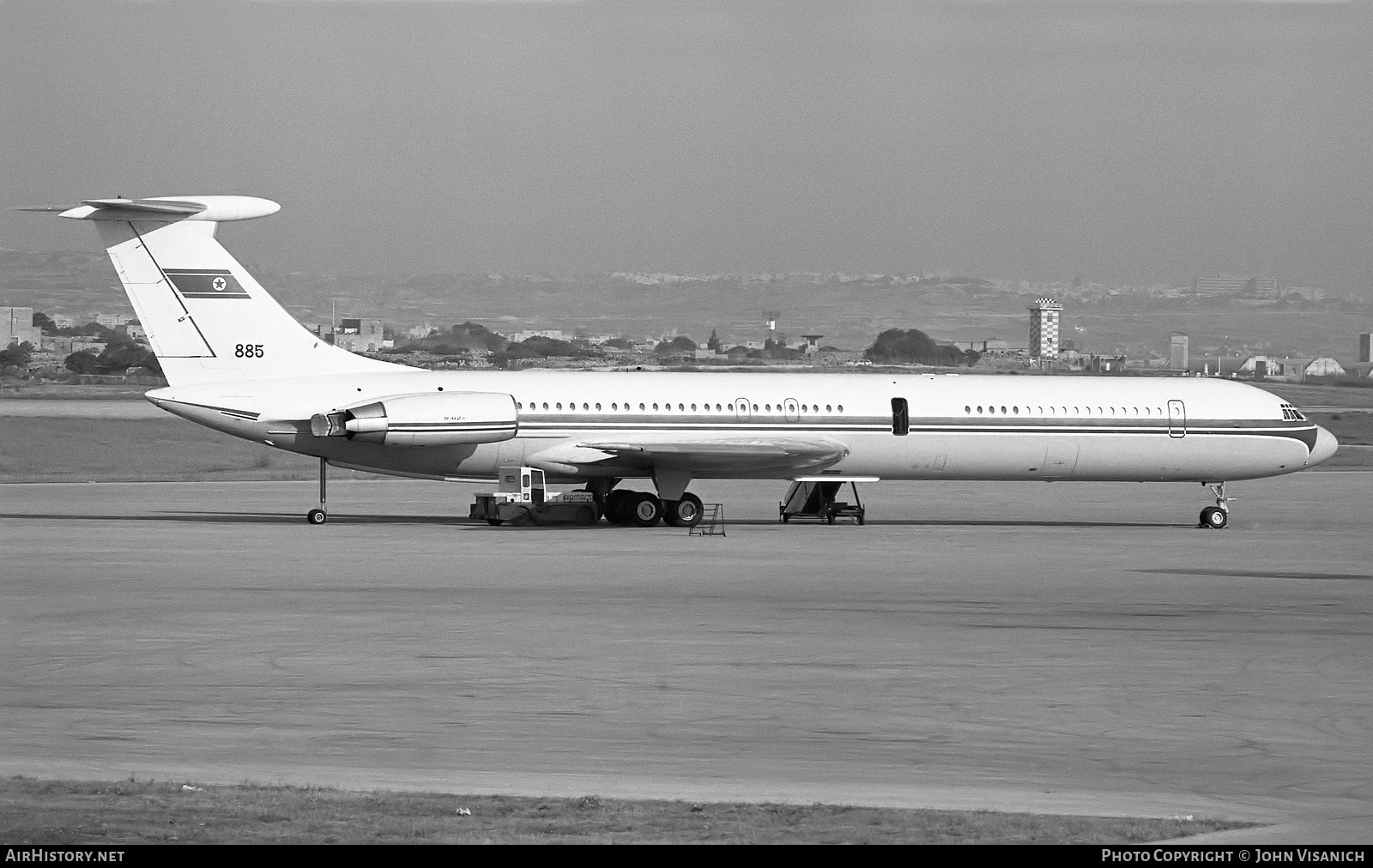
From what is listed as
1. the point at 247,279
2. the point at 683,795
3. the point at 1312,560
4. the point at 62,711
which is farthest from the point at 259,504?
the point at 683,795

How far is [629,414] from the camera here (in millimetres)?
34562

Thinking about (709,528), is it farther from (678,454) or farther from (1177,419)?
(1177,419)

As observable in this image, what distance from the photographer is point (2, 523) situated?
1262 inches

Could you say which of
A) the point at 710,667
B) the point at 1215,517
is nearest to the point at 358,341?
the point at 1215,517

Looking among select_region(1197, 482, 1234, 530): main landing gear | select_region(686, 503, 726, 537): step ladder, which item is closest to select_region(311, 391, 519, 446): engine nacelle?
select_region(686, 503, 726, 537): step ladder

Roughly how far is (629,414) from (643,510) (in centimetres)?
192

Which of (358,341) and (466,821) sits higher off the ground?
(358,341)

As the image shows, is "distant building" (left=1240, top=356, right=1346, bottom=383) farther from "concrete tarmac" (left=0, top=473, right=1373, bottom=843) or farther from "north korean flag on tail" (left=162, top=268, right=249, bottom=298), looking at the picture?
"concrete tarmac" (left=0, top=473, right=1373, bottom=843)

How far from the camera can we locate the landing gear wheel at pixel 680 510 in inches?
1366

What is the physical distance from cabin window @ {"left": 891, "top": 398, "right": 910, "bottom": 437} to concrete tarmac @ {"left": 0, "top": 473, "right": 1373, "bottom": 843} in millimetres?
5515

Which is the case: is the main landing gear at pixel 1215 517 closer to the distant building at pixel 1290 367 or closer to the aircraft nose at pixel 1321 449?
the aircraft nose at pixel 1321 449

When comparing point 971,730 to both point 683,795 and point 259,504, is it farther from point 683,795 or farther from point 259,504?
point 259,504

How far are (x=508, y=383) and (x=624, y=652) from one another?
1830 centimetres
